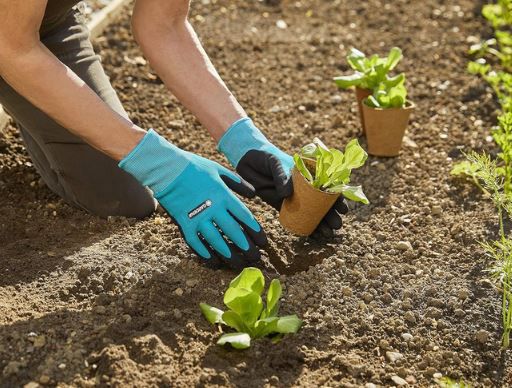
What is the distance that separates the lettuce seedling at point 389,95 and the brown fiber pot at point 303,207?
0.68m

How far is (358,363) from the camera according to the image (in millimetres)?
2111

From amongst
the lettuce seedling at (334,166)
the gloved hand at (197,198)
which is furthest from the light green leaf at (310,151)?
the gloved hand at (197,198)

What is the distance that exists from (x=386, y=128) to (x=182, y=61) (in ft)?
2.59

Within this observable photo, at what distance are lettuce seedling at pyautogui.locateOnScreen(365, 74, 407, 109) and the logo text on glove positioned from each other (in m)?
0.91

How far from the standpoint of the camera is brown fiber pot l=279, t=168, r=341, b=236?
2.37 meters

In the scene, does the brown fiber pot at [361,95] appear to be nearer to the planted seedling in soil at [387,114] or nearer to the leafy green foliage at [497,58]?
the planted seedling in soil at [387,114]

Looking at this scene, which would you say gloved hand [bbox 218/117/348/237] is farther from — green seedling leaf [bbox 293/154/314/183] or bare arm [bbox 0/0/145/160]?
bare arm [bbox 0/0/145/160]

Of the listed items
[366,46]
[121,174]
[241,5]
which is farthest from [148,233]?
[241,5]

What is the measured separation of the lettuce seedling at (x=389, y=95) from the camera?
2980 mm

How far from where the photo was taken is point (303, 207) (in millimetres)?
2432

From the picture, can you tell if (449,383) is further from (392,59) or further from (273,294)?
(392,59)

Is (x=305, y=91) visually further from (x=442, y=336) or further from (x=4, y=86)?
(x=442, y=336)

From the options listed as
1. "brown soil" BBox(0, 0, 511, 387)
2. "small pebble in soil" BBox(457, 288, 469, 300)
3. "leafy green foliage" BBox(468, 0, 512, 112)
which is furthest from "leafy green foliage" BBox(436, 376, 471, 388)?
"leafy green foliage" BBox(468, 0, 512, 112)

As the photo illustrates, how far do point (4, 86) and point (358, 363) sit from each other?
4.97 ft
